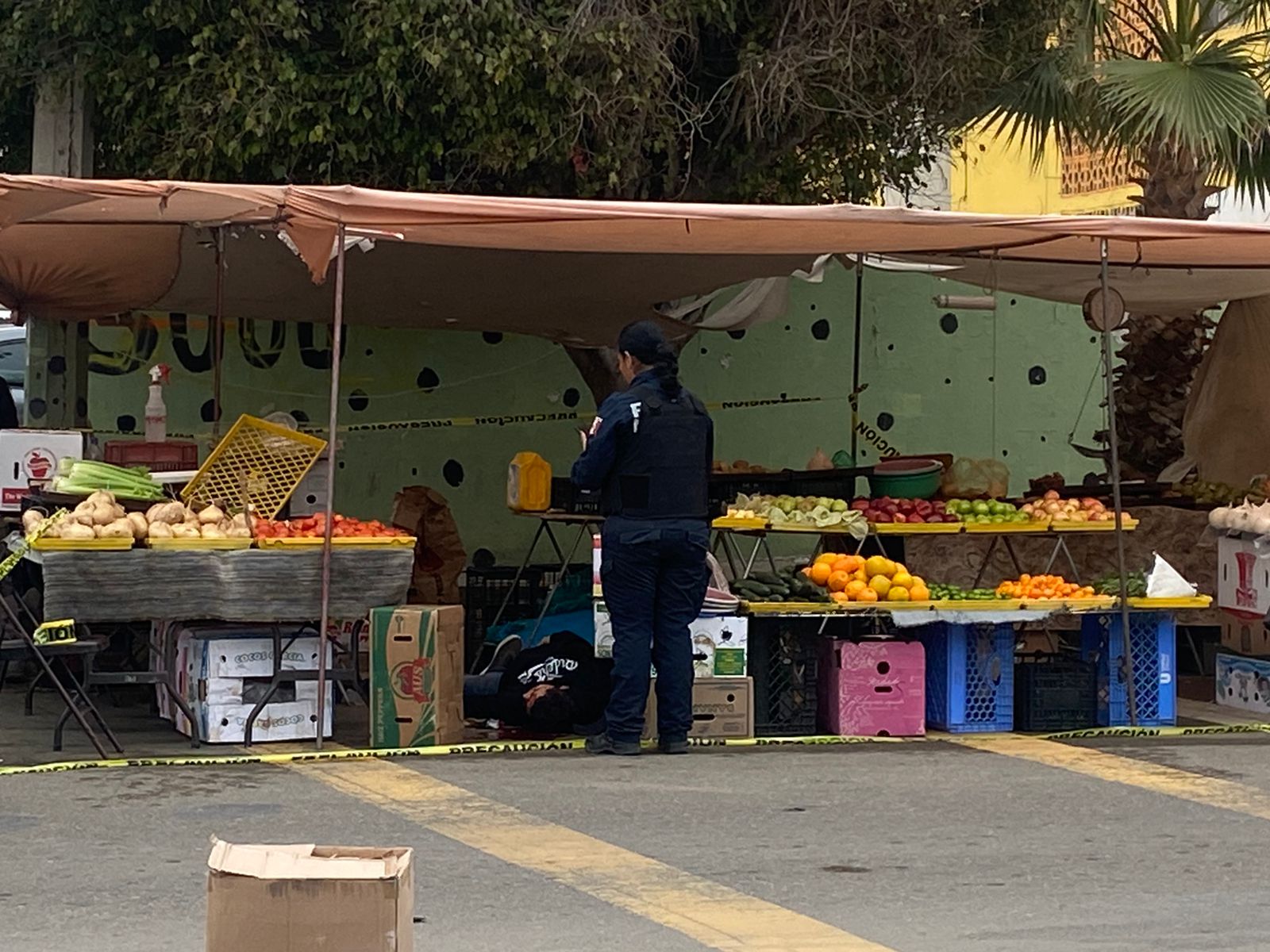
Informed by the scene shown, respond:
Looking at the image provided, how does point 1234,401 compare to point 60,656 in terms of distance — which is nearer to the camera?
point 60,656

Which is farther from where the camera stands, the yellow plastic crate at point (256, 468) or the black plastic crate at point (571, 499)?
the black plastic crate at point (571, 499)

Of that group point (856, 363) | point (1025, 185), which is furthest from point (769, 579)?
point (1025, 185)

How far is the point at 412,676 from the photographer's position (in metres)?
9.72

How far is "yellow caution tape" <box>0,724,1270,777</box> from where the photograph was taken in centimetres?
924

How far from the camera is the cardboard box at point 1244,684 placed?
37.7 feet

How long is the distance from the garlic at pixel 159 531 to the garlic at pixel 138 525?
0.07ft

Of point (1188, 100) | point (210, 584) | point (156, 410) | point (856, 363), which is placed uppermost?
point (1188, 100)

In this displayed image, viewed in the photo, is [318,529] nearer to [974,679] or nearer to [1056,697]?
[974,679]

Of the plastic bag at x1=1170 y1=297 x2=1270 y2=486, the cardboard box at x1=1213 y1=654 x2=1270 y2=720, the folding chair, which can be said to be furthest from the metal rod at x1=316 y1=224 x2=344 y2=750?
the plastic bag at x1=1170 y1=297 x2=1270 y2=486

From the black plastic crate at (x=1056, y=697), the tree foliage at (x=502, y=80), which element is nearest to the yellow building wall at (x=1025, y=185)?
the tree foliage at (x=502, y=80)

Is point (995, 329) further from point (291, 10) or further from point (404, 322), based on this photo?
point (291, 10)

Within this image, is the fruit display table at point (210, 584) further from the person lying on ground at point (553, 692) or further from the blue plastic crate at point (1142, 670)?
the blue plastic crate at point (1142, 670)

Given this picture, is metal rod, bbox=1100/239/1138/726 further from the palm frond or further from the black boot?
the palm frond

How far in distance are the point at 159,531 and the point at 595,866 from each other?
3.40m
